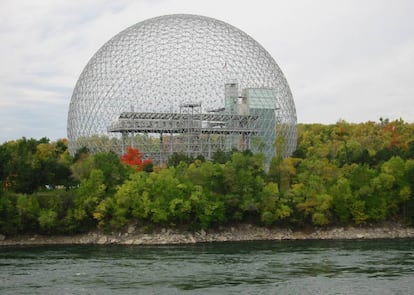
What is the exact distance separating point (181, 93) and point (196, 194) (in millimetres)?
17463

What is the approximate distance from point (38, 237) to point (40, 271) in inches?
582

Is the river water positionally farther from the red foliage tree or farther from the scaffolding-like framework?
the scaffolding-like framework

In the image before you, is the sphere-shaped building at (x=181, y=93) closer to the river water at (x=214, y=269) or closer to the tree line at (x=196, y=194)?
the tree line at (x=196, y=194)

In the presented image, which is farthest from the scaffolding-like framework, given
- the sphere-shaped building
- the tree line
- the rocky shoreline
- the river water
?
the river water

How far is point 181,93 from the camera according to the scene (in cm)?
6253

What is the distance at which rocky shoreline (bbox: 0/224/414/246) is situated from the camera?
45188 millimetres

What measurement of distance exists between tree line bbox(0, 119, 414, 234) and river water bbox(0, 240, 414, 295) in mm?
4475

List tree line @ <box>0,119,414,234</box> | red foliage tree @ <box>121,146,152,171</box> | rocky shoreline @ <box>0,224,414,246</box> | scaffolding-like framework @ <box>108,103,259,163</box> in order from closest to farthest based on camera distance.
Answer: rocky shoreline @ <box>0,224,414,246</box> < tree line @ <box>0,119,414,234</box> < red foliage tree @ <box>121,146,152,171</box> < scaffolding-like framework @ <box>108,103,259,163</box>

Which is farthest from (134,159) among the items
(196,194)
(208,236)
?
(208,236)

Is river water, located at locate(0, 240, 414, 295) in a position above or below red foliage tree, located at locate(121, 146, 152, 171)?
below

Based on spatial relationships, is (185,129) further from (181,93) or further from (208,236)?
(208,236)

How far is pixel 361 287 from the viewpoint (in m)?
27.8

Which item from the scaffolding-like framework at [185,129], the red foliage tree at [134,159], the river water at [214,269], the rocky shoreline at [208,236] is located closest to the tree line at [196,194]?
the rocky shoreline at [208,236]

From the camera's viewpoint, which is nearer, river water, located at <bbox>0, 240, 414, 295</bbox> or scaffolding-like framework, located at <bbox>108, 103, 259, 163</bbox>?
river water, located at <bbox>0, 240, 414, 295</bbox>
